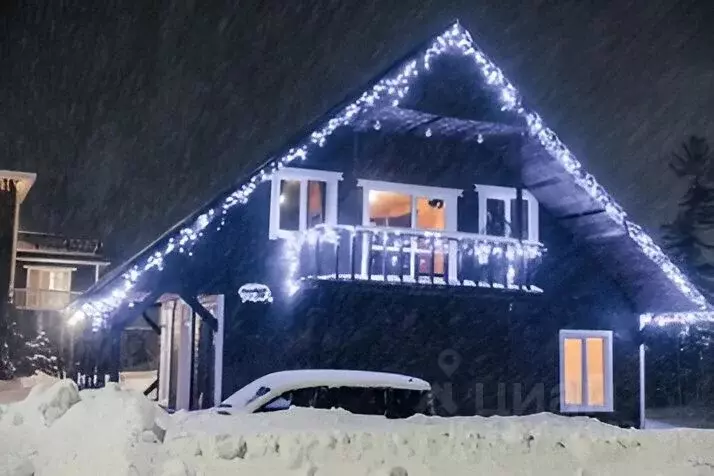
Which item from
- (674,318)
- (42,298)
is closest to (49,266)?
(42,298)

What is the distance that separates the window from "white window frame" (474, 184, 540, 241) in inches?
99.4

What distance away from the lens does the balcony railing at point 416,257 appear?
16312 mm

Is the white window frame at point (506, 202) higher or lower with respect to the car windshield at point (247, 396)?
higher

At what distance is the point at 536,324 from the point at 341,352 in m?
4.92

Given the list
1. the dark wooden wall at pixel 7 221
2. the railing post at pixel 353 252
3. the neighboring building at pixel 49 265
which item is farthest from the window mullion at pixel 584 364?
the neighboring building at pixel 49 265

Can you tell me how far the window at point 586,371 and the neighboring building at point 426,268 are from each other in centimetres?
4

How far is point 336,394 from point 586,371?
28.4 feet

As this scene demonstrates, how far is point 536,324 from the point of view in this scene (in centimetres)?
1920

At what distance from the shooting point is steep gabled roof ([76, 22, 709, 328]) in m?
14.8

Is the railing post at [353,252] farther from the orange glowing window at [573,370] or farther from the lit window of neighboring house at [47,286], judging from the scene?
the lit window of neighboring house at [47,286]

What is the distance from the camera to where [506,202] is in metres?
19.2

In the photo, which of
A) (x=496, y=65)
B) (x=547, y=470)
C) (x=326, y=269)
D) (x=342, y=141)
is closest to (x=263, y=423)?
(x=547, y=470)

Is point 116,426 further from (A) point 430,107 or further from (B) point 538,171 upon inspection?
(B) point 538,171

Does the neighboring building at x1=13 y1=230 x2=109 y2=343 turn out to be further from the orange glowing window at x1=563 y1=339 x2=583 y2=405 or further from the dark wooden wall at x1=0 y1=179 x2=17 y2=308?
the orange glowing window at x1=563 y1=339 x2=583 y2=405
